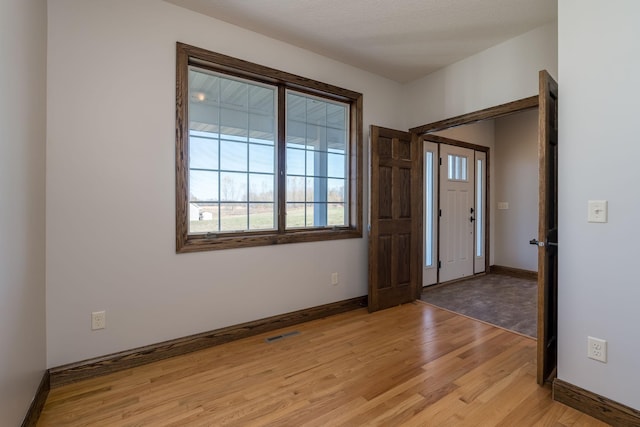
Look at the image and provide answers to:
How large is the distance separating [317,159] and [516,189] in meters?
3.67

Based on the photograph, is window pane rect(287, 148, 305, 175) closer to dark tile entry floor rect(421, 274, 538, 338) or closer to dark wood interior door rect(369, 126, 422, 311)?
dark wood interior door rect(369, 126, 422, 311)

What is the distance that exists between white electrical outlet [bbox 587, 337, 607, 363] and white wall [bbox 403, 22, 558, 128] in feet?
6.51

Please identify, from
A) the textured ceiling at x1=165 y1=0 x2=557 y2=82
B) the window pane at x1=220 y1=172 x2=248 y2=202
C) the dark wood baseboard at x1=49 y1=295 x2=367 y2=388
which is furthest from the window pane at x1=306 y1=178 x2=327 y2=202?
the textured ceiling at x1=165 y1=0 x2=557 y2=82

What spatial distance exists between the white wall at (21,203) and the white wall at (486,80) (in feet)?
11.2

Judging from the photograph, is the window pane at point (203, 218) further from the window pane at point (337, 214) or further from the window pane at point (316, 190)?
the window pane at point (337, 214)

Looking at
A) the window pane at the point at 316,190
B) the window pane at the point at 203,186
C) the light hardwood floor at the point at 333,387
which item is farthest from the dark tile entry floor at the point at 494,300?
the window pane at the point at 203,186

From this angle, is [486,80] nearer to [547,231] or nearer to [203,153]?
[547,231]

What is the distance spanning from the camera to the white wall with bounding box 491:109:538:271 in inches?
192

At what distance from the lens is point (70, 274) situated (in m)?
2.05

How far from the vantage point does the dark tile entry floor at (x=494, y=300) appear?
314 cm

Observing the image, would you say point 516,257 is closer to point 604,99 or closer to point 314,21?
point 604,99

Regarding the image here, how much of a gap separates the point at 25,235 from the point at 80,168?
63 centimetres

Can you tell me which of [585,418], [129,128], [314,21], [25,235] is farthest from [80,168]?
[585,418]

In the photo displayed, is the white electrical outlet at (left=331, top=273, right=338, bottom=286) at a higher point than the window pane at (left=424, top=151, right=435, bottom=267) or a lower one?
lower
